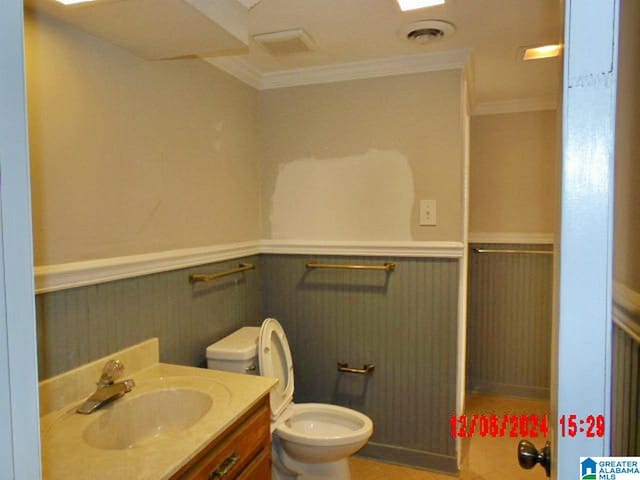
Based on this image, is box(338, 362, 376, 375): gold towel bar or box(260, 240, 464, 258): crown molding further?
box(338, 362, 376, 375): gold towel bar

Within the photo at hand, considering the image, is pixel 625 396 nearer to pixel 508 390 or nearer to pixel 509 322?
pixel 509 322

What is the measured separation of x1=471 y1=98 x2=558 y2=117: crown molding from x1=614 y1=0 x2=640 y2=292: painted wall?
110 inches

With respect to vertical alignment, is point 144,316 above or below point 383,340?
above

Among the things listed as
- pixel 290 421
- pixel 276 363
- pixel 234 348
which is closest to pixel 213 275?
pixel 234 348

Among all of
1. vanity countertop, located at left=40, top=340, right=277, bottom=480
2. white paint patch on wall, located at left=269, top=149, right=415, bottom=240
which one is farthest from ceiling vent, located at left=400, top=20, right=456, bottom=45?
vanity countertop, located at left=40, top=340, right=277, bottom=480

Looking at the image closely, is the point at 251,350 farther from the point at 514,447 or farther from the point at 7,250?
the point at 514,447

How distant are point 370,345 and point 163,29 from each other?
5.95ft

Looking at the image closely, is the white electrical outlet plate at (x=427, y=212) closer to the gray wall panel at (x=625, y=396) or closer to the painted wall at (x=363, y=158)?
the painted wall at (x=363, y=158)

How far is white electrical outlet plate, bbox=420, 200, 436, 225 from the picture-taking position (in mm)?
2221

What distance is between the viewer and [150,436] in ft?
4.80

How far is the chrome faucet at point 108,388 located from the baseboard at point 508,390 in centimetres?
273

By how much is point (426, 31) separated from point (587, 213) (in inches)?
65.9

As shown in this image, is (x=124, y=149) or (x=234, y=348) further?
(x=234, y=348)
